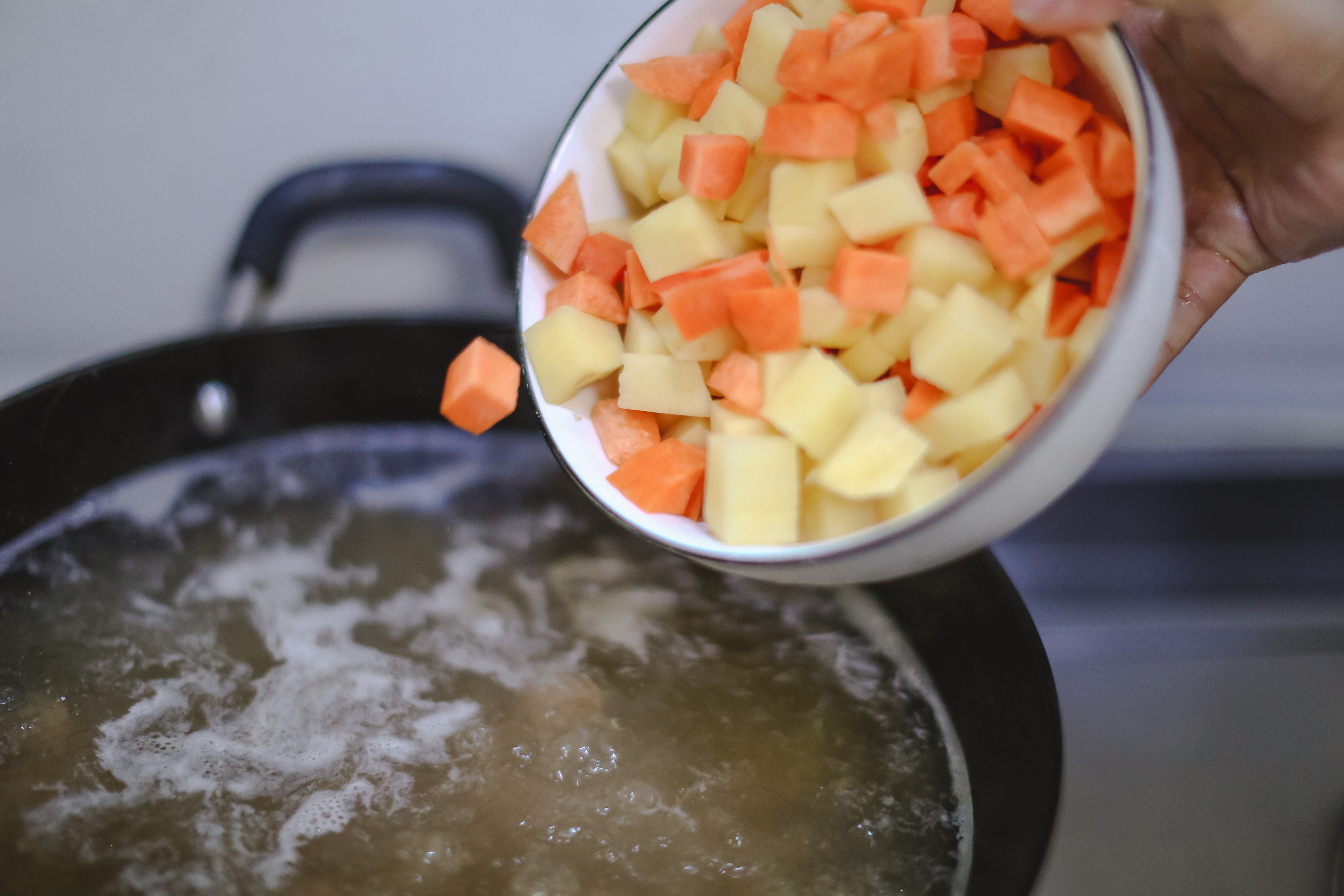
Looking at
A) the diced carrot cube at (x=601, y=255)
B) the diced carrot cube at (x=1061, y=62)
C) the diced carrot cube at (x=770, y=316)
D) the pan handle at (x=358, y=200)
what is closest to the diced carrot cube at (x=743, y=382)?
the diced carrot cube at (x=770, y=316)

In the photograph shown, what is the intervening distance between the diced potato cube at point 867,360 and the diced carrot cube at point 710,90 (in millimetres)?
194

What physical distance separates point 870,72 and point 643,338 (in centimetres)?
22

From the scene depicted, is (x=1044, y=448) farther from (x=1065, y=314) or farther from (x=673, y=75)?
(x=673, y=75)

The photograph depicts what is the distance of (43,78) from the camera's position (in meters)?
1.01

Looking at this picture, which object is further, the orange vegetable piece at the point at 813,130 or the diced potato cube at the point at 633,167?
the diced potato cube at the point at 633,167

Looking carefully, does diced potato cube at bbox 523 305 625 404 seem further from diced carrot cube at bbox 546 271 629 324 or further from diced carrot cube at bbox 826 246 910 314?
diced carrot cube at bbox 826 246 910 314

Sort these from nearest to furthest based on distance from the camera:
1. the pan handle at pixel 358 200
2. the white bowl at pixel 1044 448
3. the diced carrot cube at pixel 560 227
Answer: the white bowl at pixel 1044 448 < the diced carrot cube at pixel 560 227 < the pan handle at pixel 358 200

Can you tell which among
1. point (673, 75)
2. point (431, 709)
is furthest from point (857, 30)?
point (431, 709)

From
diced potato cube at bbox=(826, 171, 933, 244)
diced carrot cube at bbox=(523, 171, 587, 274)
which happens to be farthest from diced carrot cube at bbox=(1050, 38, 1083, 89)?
diced carrot cube at bbox=(523, 171, 587, 274)

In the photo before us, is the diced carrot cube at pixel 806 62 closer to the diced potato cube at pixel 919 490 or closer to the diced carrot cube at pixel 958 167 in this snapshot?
the diced carrot cube at pixel 958 167

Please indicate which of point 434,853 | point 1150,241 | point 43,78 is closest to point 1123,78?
point 1150,241

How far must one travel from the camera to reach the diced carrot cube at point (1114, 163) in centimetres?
49

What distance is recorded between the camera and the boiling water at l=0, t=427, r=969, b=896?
66 centimetres

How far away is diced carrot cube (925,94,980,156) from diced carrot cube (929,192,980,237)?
0.04 meters
